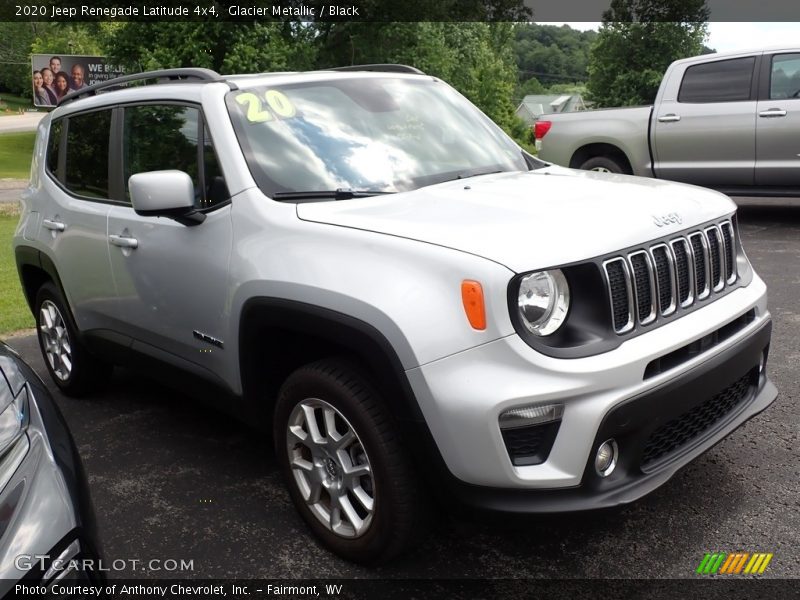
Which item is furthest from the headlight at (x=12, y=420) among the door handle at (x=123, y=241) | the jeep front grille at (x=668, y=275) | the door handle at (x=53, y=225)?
the door handle at (x=53, y=225)

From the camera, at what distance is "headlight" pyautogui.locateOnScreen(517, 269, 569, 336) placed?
8.38 ft

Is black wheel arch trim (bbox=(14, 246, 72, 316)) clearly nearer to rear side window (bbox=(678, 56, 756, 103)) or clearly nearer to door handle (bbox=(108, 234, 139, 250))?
door handle (bbox=(108, 234, 139, 250))

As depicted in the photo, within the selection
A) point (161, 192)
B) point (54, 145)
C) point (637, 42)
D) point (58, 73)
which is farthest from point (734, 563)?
point (637, 42)

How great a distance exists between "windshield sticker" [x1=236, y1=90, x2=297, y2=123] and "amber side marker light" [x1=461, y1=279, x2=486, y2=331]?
148 cm

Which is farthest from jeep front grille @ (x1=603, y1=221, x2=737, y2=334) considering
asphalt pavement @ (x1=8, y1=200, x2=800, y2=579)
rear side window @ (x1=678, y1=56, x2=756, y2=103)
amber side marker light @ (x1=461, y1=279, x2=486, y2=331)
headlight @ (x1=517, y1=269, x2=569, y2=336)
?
rear side window @ (x1=678, y1=56, x2=756, y2=103)

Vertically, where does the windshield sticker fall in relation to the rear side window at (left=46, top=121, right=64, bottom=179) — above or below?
above

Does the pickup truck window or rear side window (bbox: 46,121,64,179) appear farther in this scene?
the pickup truck window

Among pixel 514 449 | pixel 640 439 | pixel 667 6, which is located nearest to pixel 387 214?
pixel 514 449

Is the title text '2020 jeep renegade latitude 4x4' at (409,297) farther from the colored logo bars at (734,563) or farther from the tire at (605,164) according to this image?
the tire at (605,164)

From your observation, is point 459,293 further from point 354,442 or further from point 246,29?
point 246,29

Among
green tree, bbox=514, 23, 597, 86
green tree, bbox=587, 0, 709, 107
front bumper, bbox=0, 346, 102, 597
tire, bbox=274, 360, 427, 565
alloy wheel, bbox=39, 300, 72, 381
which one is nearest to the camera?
front bumper, bbox=0, 346, 102, 597

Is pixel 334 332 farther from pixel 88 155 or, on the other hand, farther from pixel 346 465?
pixel 88 155

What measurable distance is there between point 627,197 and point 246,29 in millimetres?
23914

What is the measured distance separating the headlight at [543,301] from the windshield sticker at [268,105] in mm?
1544
